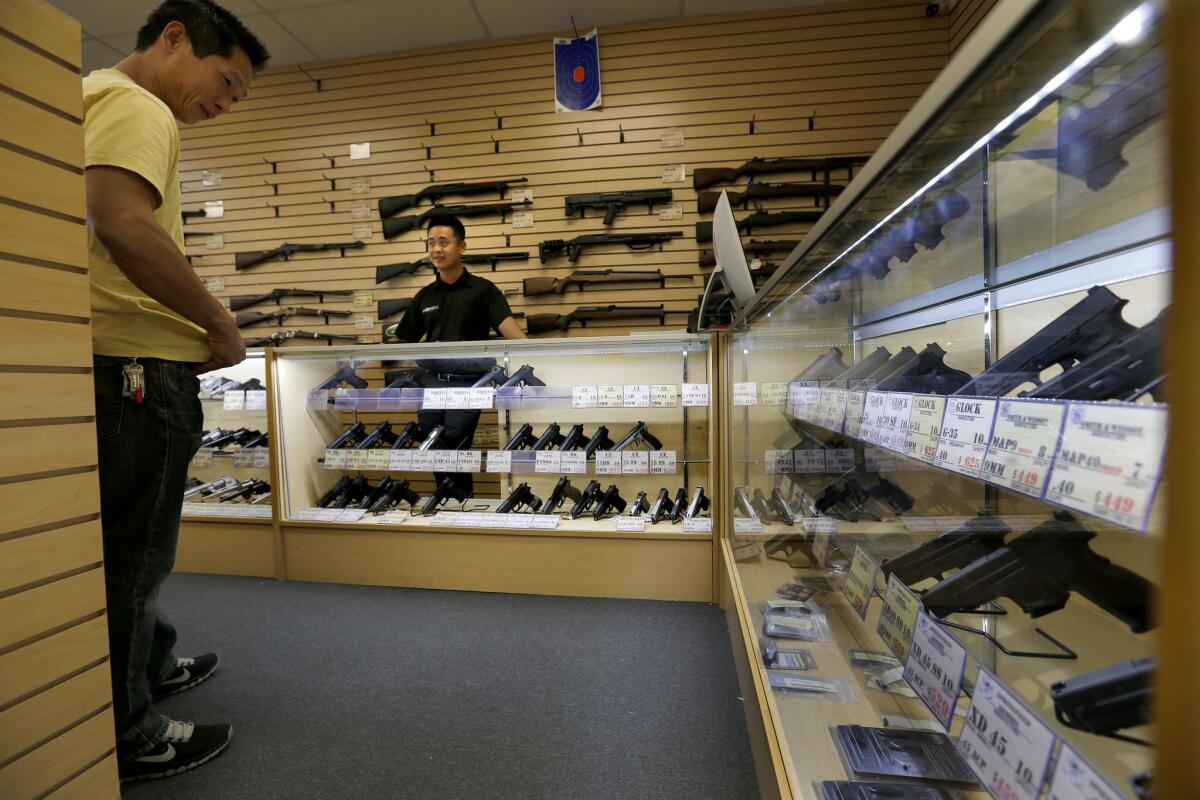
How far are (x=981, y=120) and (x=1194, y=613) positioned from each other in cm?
51

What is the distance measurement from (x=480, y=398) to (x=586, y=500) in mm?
712

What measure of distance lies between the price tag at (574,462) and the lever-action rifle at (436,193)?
2477 millimetres

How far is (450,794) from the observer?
1.27 m

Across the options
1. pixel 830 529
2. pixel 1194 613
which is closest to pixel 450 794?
pixel 830 529

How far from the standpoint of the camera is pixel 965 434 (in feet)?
2.17

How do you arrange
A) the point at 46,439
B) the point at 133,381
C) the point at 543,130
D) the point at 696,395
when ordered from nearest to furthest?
the point at 46,439 → the point at 133,381 → the point at 696,395 → the point at 543,130

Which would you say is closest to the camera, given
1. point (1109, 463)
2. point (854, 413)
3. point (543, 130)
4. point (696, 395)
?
point (1109, 463)

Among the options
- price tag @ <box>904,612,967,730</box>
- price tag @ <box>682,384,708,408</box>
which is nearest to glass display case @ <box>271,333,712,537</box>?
price tag @ <box>682,384,708,408</box>

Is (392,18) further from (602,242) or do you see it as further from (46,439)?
(46,439)

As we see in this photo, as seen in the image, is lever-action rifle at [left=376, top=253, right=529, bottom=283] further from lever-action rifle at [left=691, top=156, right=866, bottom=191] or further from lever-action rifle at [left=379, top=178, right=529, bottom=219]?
lever-action rifle at [left=691, top=156, right=866, bottom=191]

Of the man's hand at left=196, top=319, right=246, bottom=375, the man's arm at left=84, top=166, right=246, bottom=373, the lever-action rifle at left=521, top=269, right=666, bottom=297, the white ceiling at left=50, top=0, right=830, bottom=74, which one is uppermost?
the white ceiling at left=50, top=0, right=830, bottom=74

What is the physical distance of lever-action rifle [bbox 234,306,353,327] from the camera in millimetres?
4363

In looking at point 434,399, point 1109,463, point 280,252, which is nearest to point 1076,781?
point 1109,463

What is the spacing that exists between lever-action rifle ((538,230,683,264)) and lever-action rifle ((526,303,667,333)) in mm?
445
